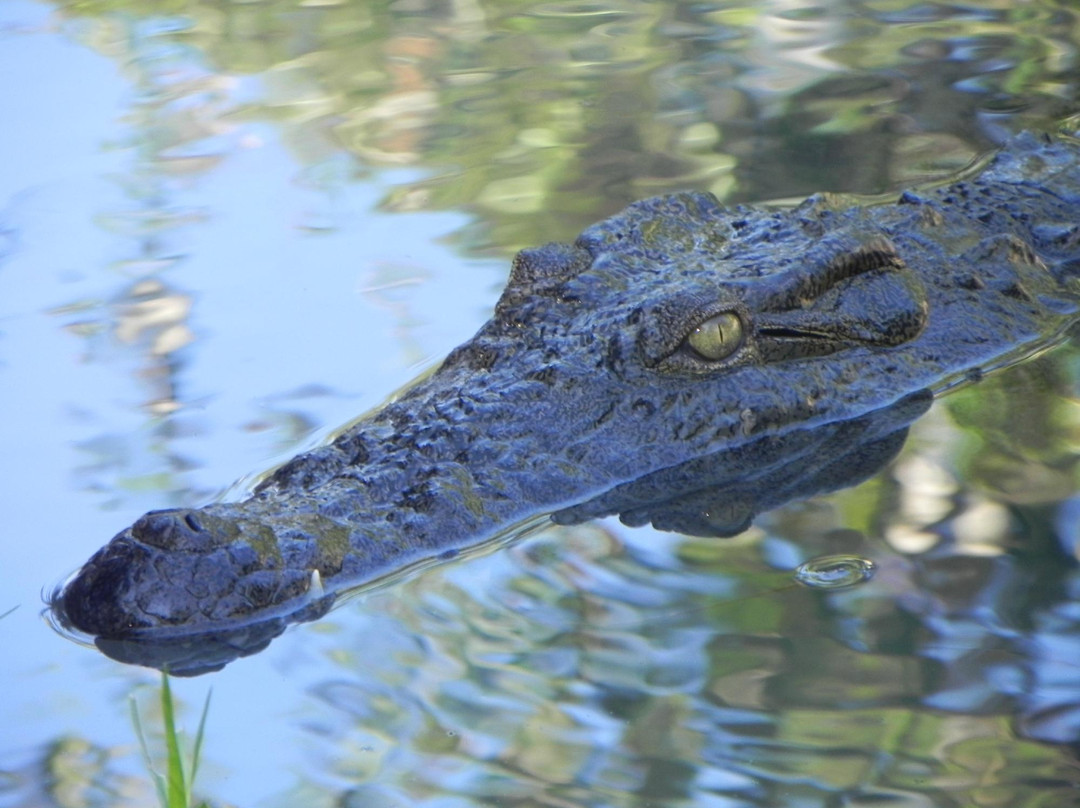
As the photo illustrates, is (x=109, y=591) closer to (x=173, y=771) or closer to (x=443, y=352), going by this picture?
(x=173, y=771)

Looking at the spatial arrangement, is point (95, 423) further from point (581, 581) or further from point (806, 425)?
point (806, 425)

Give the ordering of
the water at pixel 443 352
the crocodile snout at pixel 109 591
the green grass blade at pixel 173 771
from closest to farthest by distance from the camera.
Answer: the green grass blade at pixel 173 771 < the water at pixel 443 352 < the crocodile snout at pixel 109 591

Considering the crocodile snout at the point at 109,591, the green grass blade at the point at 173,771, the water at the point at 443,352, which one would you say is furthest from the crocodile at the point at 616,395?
the green grass blade at the point at 173,771

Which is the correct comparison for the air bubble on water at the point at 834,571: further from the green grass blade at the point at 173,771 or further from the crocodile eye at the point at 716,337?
the green grass blade at the point at 173,771

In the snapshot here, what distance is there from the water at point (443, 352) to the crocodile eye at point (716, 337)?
54 cm

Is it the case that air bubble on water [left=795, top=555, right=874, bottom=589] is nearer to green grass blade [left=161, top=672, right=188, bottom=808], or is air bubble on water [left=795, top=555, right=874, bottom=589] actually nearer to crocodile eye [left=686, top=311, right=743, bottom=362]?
crocodile eye [left=686, top=311, right=743, bottom=362]

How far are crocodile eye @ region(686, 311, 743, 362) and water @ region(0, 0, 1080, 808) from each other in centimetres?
54

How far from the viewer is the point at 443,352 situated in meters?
5.19

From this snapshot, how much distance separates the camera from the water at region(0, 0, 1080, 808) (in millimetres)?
3174

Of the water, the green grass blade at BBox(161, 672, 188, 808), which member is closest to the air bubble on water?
the water

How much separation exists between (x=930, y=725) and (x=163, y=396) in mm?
2959

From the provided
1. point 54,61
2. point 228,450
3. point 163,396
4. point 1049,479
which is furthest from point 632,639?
point 54,61

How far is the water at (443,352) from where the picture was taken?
A: 10.4ft

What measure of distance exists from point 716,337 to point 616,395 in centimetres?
34
